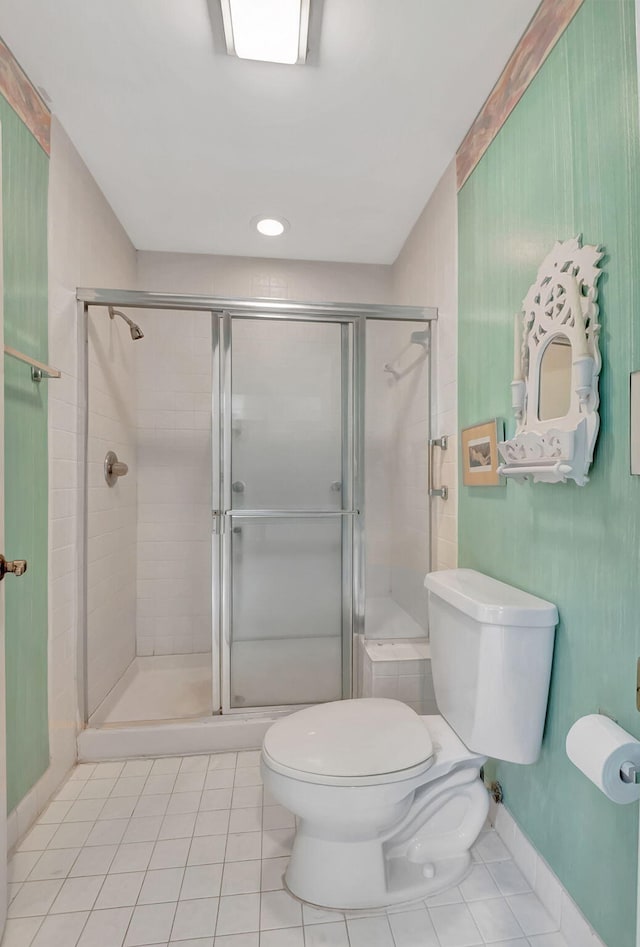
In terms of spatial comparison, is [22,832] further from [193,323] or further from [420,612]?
[193,323]

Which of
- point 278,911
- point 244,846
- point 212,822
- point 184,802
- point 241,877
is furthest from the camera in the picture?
point 184,802

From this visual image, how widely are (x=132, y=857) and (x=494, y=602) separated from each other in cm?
126

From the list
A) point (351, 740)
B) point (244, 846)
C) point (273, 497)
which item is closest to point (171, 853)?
point (244, 846)

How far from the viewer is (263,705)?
2.04m

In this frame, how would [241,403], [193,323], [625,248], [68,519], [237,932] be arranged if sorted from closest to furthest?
1. [625,248]
2. [237,932]
3. [68,519]
4. [241,403]
5. [193,323]

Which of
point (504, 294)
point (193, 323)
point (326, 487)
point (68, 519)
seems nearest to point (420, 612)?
point (326, 487)

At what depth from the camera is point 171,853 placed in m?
1.39

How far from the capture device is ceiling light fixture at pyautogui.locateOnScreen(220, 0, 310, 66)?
1268mm

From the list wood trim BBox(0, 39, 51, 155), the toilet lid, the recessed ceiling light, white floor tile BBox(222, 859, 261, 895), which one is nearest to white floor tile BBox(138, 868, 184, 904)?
white floor tile BBox(222, 859, 261, 895)

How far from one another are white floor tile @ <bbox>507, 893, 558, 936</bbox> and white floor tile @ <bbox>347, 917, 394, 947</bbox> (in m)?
0.33

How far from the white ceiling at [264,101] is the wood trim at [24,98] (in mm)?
37

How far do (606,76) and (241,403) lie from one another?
4.79ft

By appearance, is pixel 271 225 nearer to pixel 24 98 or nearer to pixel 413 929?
pixel 24 98

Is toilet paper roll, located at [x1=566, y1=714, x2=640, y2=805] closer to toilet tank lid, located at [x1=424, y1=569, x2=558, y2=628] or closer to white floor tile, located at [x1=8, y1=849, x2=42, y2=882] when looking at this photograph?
toilet tank lid, located at [x1=424, y1=569, x2=558, y2=628]
